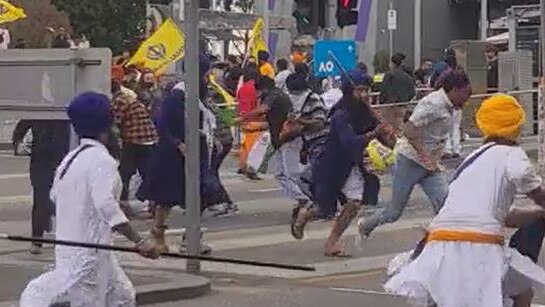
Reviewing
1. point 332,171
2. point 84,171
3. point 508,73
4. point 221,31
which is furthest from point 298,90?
point 221,31

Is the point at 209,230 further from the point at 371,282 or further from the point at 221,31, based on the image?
the point at 221,31

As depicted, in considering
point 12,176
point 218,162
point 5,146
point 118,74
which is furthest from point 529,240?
point 5,146

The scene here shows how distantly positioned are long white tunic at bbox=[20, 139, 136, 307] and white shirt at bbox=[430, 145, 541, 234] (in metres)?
1.74

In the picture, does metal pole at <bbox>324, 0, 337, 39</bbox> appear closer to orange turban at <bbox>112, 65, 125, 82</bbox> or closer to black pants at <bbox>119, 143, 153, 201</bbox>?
orange turban at <bbox>112, 65, 125, 82</bbox>

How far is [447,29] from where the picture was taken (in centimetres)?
5666

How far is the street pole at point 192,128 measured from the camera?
1270cm

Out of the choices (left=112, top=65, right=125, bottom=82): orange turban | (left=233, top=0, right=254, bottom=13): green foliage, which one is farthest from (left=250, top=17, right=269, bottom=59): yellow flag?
(left=233, top=0, right=254, bottom=13): green foliage

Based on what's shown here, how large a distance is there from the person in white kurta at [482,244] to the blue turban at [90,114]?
1753mm

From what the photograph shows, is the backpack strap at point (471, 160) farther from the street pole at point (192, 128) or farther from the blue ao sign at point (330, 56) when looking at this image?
the blue ao sign at point (330, 56)

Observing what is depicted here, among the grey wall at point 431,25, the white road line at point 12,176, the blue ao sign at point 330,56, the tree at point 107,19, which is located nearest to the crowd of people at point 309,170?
the blue ao sign at point 330,56

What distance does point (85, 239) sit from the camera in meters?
7.68

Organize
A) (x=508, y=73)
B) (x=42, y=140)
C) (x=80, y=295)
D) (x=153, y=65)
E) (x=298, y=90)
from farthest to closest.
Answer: (x=508, y=73) → (x=153, y=65) → (x=298, y=90) → (x=42, y=140) → (x=80, y=295)

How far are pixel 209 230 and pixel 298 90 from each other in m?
1.78

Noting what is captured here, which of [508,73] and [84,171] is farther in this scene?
[508,73]
